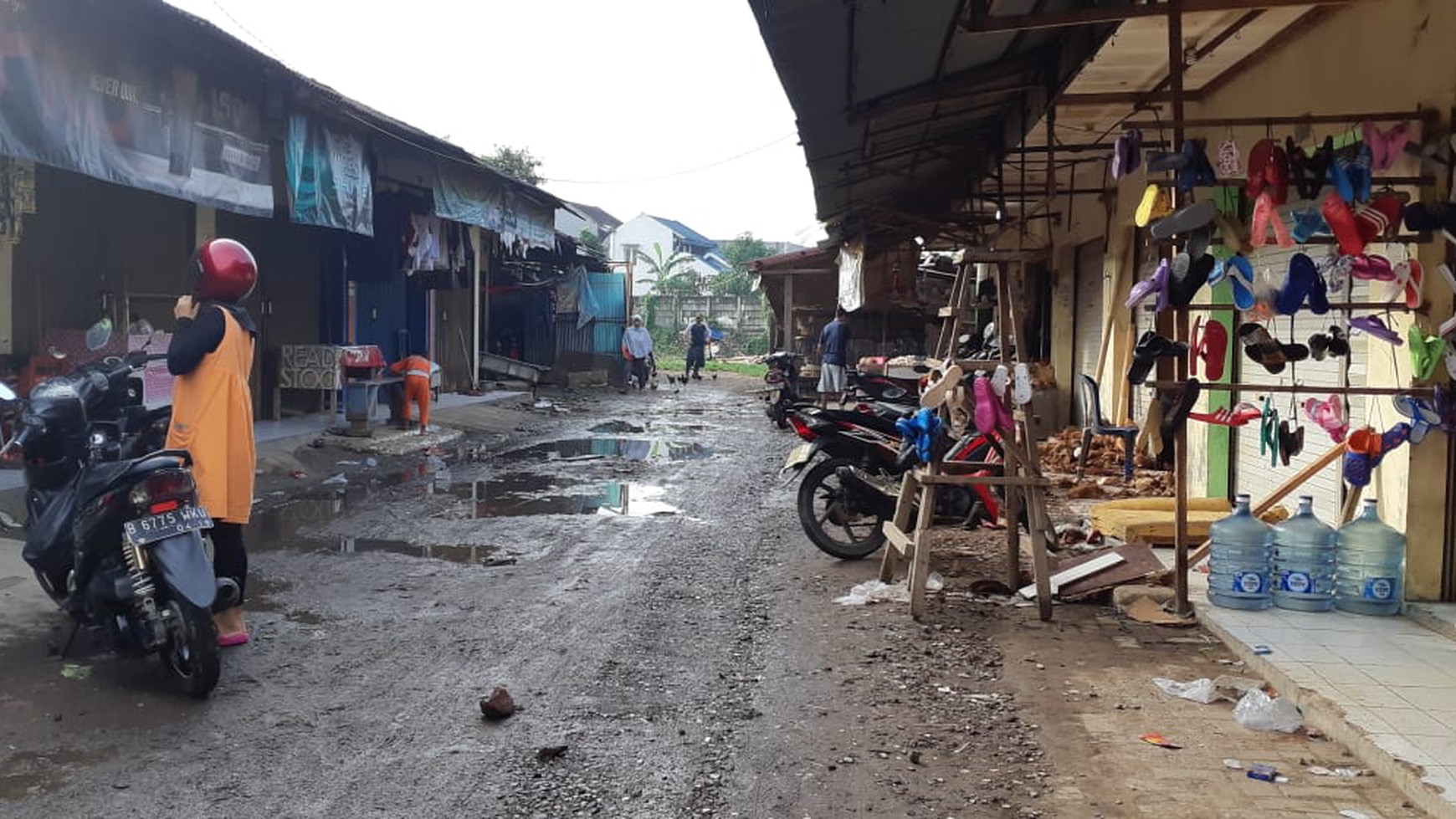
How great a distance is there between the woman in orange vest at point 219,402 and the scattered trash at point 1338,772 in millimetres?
4540

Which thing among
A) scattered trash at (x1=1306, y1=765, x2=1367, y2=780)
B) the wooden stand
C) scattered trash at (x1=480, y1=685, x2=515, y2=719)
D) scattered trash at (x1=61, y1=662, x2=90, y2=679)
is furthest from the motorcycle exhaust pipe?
scattered trash at (x1=1306, y1=765, x2=1367, y2=780)

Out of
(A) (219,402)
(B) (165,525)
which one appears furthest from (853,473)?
(B) (165,525)

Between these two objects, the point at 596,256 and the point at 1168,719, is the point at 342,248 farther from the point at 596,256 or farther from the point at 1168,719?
the point at 1168,719

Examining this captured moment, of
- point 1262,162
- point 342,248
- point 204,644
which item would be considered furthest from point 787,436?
point 204,644

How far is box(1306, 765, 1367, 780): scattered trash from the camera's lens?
3801 millimetres

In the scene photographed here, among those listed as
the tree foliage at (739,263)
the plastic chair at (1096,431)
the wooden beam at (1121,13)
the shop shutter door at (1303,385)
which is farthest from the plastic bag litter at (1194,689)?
the tree foliage at (739,263)

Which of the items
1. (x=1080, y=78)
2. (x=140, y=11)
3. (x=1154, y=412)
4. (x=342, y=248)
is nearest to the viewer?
(x=140, y=11)

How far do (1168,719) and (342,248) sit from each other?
44.3ft

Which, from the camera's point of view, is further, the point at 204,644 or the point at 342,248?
the point at 342,248

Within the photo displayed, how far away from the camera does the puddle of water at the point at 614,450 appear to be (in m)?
12.7

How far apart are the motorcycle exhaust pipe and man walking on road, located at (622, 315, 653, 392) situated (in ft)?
65.5

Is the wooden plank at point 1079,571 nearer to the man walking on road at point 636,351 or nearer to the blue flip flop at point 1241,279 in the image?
the blue flip flop at point 1241,279

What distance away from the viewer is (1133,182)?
11.3m

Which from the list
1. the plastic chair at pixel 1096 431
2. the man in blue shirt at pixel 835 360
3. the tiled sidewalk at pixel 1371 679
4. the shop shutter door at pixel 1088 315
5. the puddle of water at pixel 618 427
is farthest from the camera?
the man in blue shirt at pixel 835 360
